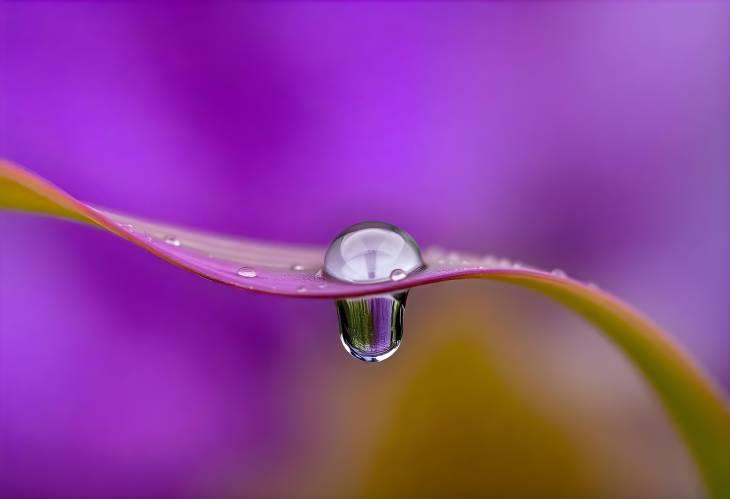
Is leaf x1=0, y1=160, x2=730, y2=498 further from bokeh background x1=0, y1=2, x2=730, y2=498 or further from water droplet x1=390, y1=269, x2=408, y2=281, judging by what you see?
bokeh background x1=0, y1=2, x2=730, y2=498

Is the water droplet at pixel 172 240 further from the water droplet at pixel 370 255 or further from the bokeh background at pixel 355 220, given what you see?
the bokeh background at pixel 355 220

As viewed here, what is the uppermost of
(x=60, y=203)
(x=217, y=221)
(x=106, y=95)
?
(x=106, y=95)

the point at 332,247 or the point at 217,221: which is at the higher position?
the point at 217,221

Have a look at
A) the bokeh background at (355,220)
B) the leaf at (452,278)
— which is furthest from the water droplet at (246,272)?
the bokeh background at (355,220)

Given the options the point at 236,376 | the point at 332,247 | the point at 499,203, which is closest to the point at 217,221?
the point at 236,376

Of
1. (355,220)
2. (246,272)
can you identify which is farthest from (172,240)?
(355,220)

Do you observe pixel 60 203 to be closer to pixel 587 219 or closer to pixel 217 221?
pixel 217 221
